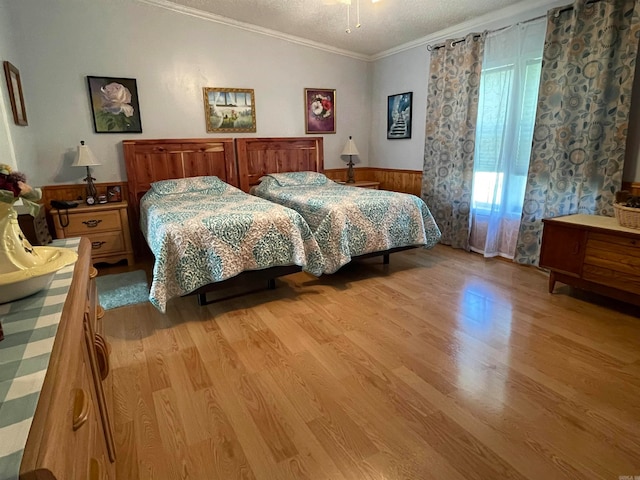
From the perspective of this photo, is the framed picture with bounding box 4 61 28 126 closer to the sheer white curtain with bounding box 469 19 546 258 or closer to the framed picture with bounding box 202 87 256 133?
the framed picture with bounding box 202 87 256 133

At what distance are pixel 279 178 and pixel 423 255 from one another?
1.91m

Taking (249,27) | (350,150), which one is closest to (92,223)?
(249,27)

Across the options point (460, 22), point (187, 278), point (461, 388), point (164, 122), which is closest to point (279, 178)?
point (164, 122)

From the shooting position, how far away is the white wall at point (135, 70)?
3.55 metres

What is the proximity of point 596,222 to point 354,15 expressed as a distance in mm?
2980

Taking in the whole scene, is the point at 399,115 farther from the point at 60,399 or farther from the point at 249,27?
the point at 60,399

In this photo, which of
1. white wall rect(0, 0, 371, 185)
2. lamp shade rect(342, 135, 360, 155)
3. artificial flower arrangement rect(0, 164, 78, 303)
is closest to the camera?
artificial flower arrangement rect(0, 164, 78, 303)

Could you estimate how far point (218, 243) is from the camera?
2.62 metres

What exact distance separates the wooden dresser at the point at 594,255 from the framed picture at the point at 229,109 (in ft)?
11.2

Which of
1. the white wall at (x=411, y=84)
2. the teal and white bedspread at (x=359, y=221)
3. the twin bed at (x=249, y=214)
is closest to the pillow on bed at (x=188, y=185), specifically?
the twin bed at (x=249, y=214)

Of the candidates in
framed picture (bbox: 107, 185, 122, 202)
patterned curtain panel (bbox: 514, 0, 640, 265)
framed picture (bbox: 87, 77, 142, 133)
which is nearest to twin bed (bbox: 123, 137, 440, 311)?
framed picture (bbox: 107, 185, 122, 202)

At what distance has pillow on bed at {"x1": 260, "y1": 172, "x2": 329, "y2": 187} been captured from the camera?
14.7 feet

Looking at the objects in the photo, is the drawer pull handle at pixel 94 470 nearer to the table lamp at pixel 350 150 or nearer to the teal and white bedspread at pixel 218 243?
the teal and white bedspread at pixel 218 243

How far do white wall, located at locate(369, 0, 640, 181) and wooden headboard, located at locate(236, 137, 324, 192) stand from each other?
0.94m
